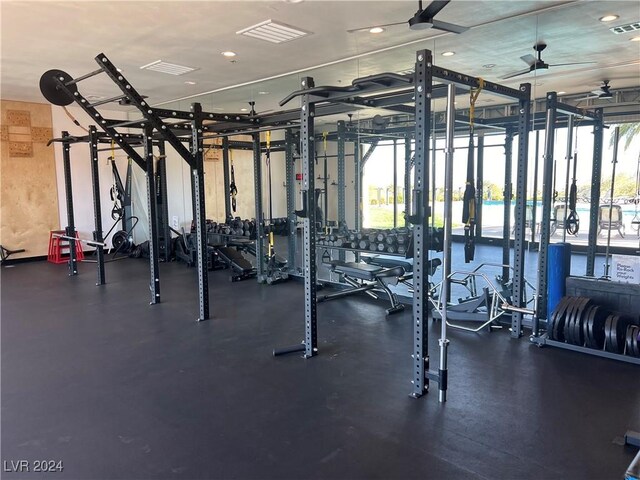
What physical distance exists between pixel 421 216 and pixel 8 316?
4.93 metres

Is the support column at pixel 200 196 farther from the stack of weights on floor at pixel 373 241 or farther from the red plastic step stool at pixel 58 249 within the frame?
the red plastic step stool at pixel 58 249

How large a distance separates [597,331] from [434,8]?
285 centimetres

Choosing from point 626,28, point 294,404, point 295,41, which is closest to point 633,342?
point 294,404

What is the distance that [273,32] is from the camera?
4.73 meters

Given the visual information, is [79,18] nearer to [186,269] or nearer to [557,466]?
[186,269]

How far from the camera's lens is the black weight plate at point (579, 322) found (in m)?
3.66

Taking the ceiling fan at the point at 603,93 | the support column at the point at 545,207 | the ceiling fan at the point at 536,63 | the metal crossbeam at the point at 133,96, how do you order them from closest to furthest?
the support column at the point at 545,207, the metal crossbeam at the point at 133,96, the ceiling fan at the point at 536,63, the ceiling fan at the point at 603,93

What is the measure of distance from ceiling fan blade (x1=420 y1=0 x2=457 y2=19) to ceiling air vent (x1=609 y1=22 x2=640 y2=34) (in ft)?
9.13

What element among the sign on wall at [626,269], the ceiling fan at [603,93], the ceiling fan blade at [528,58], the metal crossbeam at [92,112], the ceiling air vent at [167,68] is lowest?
the sign on wall at [626,269]

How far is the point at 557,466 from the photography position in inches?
87.4

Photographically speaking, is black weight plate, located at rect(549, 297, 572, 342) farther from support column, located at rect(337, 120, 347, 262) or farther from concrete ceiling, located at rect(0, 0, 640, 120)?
support column, located at rect(337, 120, 347, 262)

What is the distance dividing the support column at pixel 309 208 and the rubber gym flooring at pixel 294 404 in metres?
0.26

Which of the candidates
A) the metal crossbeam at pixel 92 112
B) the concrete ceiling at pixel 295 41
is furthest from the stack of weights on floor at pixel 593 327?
the metal crossbeam at pixel 92 112

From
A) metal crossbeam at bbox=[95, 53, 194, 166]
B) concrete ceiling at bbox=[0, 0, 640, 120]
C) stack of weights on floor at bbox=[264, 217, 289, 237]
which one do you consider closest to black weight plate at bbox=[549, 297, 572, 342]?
concrete ceiling at bbox=[0, 0, 640, 120]
